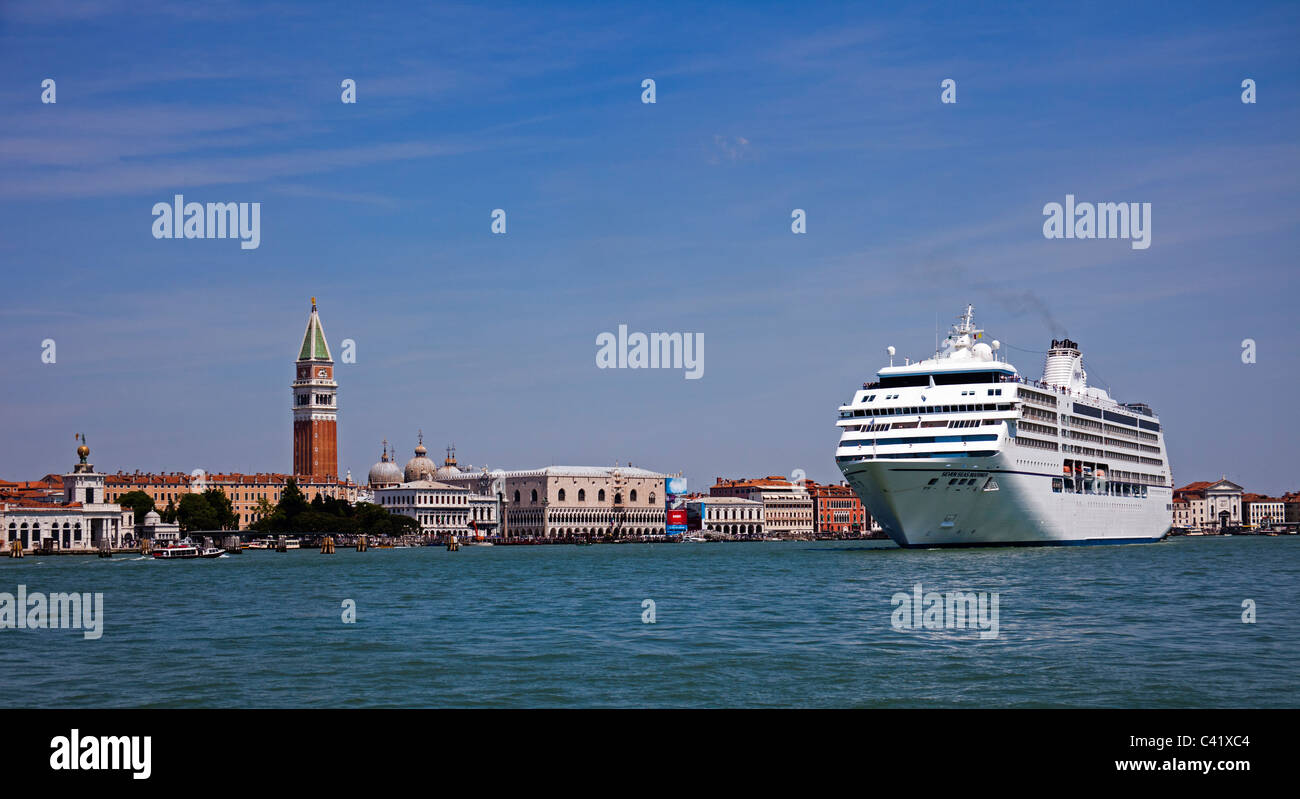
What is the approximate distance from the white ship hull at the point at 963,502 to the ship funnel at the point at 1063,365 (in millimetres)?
14263

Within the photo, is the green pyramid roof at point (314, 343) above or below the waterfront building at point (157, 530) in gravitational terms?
above

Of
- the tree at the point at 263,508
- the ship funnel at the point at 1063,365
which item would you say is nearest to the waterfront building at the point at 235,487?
the tree at the point at 263,508

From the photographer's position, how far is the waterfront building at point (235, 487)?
155038 millimetres

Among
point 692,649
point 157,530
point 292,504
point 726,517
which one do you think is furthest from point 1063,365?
point 726,517

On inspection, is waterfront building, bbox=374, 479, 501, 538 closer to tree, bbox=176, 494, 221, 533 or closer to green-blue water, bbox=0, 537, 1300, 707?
tree, bbox=176, 494, 221, 533

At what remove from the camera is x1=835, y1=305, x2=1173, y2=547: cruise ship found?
5581cm

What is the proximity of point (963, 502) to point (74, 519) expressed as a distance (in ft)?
302

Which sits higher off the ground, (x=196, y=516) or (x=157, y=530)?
(x=196, y=516)

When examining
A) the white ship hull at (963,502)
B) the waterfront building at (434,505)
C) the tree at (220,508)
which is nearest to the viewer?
the white ship hull at (963,502)

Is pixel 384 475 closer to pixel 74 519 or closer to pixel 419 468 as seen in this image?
pixel 419 468

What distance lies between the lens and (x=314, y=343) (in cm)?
18875

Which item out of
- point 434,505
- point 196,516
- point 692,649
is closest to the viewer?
point 692,649

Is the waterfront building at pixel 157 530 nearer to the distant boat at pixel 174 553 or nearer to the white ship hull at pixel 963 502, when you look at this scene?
the distant boat at pixel 174 553
